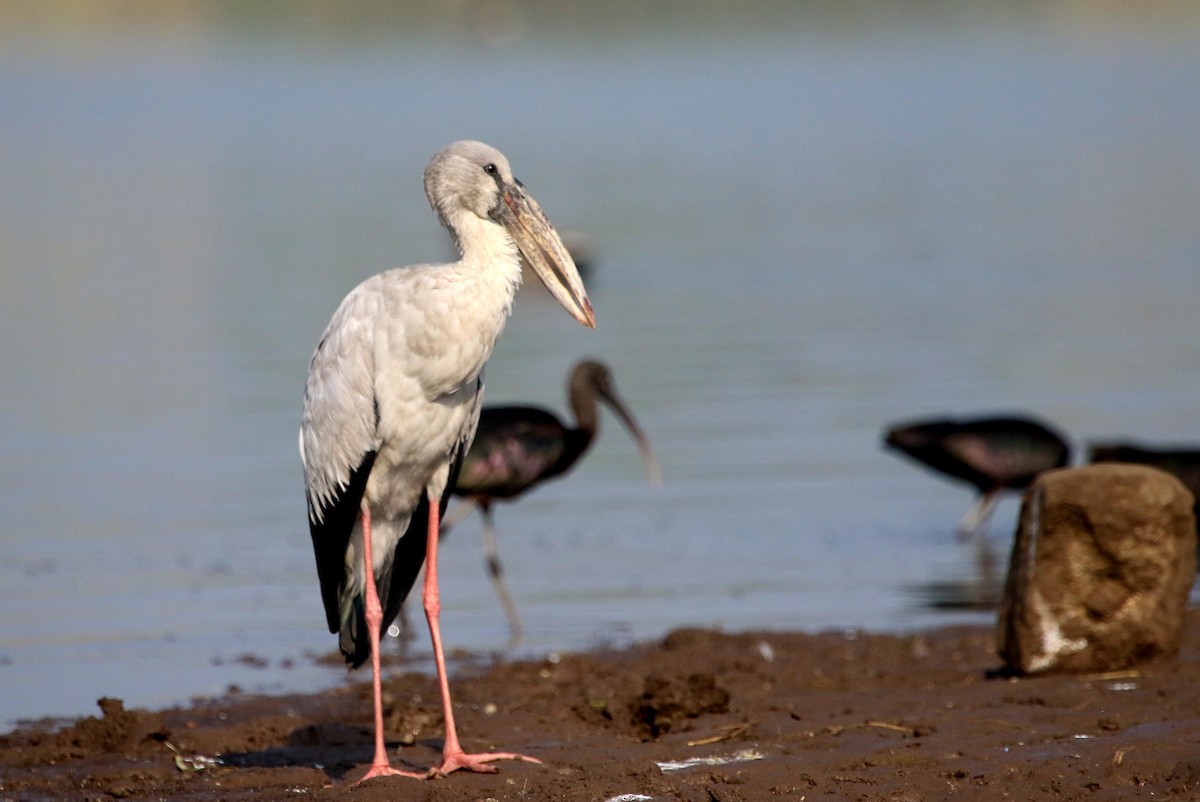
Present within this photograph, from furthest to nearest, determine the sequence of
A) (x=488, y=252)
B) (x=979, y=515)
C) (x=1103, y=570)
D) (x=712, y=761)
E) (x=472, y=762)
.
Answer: (x=979, y=515) → (x=1103, y=570) → (x=488, y=252) → (x=472, y=762) → (x=712, y=761)

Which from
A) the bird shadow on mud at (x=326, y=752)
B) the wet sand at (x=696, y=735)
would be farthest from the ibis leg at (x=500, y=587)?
the bird shadow on mud at (x=326, y=752)

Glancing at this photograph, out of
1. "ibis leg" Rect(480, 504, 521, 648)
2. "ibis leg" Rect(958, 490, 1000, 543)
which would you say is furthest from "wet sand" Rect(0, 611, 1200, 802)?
"ibis leg" Rect(958, 490, 1000, 543)

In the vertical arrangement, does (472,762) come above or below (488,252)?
below

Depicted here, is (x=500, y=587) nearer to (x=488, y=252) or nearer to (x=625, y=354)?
(x=488, y=252)

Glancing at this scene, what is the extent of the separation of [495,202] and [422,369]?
25.5 inches

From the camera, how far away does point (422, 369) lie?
650cm

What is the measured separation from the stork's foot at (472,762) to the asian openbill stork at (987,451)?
5.86 m

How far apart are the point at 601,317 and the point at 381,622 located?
1532 centimetres

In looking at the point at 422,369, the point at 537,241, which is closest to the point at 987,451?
the point at 537,241

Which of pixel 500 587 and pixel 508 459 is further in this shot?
pixel 508 459

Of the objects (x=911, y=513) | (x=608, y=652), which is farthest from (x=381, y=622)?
(x=911, y=513)

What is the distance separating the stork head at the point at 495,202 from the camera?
6664 millimetres

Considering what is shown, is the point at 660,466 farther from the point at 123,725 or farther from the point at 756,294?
the point at 756,294

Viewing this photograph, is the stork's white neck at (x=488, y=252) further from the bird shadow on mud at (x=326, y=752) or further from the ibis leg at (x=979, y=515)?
the ibis leg at (x=979, y=515)
